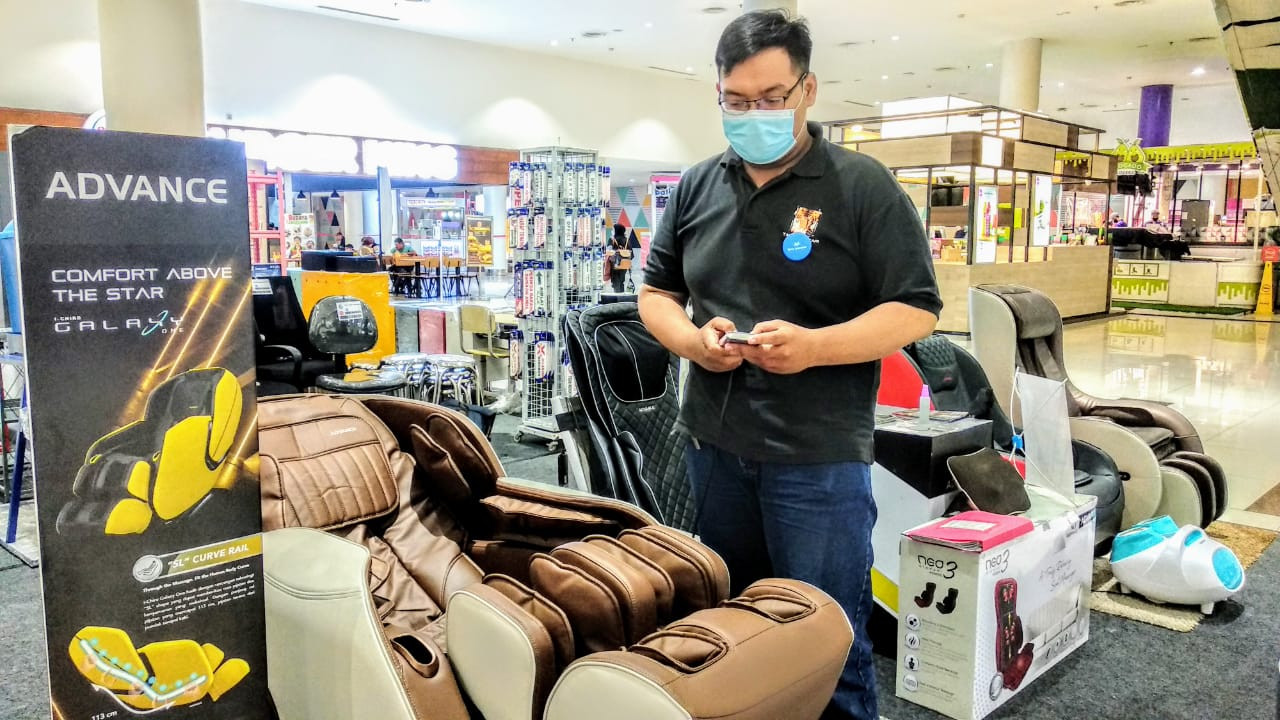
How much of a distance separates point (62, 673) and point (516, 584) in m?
0.69

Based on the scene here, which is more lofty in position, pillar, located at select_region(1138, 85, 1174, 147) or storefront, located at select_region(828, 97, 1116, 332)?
pillar, located at select_region(1138, 85, 1174, 147)

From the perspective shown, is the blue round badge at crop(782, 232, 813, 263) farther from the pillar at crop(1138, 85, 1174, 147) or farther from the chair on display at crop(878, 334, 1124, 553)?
the pillar at crop(1138, 85, 1174, 147)

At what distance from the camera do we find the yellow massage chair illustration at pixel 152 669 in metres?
1.38

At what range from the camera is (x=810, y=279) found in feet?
5.34

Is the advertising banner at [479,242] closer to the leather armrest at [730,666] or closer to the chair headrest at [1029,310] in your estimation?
the chair headrest at [1029,310]

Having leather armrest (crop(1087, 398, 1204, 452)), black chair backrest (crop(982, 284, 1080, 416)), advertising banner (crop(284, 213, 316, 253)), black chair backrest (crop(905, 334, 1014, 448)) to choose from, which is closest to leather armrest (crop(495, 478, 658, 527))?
black chair backrest (crop(905, 334, 1014, 448))

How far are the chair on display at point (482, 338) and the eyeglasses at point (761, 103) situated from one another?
5430 millimetres

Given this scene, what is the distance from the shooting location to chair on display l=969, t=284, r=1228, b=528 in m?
3.71

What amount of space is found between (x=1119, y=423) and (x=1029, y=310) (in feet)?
2.22

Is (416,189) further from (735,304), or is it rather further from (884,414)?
(735,304)

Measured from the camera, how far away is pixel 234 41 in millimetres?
11281

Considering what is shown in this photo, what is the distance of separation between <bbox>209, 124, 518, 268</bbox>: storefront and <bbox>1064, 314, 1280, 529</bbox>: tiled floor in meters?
8.63

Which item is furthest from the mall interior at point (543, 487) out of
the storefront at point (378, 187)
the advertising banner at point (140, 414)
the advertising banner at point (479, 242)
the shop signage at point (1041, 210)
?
the advertising banner at point (479, 242)

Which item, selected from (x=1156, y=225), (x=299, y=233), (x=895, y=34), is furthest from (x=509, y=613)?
(x=1156, y=225)
